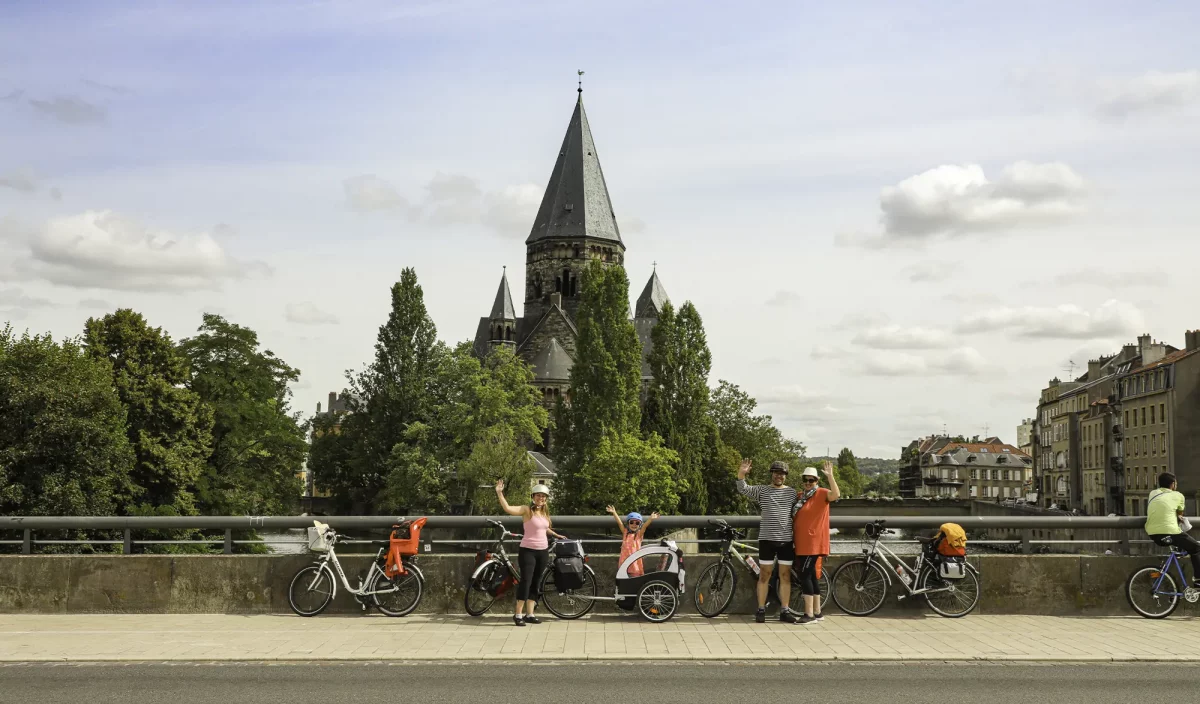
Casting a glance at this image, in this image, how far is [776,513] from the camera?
14.1m

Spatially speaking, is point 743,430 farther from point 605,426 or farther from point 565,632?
point 565,632

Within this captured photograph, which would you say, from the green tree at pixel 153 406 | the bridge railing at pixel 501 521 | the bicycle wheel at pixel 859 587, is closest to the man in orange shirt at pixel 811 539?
the bicycle wheel at pixel 859 587

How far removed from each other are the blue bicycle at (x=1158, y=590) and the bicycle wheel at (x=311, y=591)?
937 centimetres

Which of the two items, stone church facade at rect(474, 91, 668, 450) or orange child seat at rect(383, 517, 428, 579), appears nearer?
orange child seat at rect(383, 517, 428, 579)

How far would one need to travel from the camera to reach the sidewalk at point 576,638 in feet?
39.0

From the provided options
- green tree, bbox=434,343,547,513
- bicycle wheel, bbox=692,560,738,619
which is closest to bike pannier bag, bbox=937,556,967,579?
bicycle wheel, bbox=692,560,738,619

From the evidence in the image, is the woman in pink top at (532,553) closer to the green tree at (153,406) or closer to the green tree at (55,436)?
the green tree at (55,436)

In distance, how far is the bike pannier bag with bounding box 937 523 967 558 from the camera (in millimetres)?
14305

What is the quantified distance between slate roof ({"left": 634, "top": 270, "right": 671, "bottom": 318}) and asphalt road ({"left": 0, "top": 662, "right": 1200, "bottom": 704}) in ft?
414

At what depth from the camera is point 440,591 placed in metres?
15.0

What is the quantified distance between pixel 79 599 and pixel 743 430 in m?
79.5

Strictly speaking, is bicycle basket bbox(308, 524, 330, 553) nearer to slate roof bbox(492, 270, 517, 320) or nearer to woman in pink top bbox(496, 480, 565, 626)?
woman in pink top bbox(496, 480, 565, 626)

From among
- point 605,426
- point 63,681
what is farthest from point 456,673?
point 605,426

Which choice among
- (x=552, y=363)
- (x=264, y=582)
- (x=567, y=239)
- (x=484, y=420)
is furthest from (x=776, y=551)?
(x=567, y=239)
